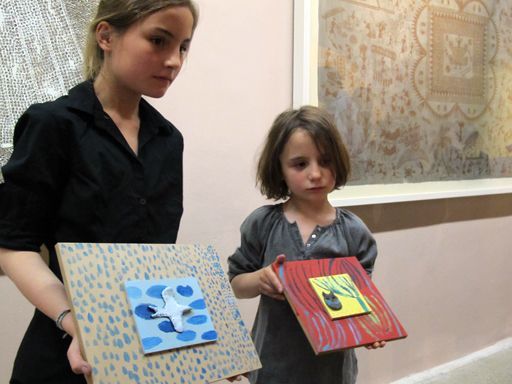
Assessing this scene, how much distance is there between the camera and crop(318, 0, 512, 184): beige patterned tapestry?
1918mm

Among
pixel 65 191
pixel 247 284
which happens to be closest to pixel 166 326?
pixel 65 191

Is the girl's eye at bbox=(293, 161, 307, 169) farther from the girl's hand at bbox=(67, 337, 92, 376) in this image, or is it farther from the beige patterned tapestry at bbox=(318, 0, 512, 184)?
the beige patterned tapestry at bbox=(318, 0, 512, 184)

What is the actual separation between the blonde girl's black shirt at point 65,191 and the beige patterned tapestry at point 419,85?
3.53 ft

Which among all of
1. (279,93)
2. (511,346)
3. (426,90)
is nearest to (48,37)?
(279,93)

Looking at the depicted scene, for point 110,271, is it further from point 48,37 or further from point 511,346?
point 511,346

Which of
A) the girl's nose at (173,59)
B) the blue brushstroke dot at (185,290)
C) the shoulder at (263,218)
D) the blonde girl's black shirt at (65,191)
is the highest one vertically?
the girl's nose at (173,59)

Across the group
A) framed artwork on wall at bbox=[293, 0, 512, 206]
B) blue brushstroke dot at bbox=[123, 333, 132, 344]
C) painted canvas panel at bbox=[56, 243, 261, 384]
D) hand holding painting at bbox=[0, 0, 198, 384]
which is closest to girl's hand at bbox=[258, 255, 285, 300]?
painted canvas panel at bbox=[56, 243, 261, 384]

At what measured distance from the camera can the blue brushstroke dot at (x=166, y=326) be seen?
0.78 metres

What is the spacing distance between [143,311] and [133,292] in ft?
0.10

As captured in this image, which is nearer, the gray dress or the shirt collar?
the shirt collar

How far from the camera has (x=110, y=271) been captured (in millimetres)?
786

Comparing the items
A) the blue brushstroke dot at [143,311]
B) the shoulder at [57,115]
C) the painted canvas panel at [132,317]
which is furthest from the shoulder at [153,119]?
the blue brushstroke dot at [143,311]

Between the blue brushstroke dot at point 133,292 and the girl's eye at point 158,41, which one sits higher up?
the girl's eye at point 158,41

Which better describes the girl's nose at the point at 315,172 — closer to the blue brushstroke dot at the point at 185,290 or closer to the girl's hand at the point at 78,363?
the blue brushstroke dot at the point at 185,290
